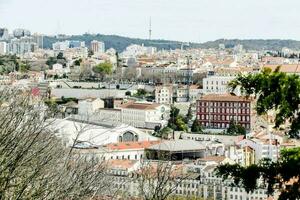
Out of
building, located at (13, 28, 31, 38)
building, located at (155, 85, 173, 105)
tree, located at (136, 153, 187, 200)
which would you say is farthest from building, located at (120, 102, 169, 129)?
building, located at (13, 28, 31, 38)

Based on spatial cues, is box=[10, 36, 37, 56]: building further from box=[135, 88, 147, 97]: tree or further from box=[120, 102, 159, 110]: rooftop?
box=[120, 102, 159, 110]: rooftop

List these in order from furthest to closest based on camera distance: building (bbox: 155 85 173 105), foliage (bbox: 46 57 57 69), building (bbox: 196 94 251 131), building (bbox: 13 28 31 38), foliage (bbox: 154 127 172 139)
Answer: building (bbox: 13 28 31 38)
foliage (bbox: 46 57 57 69)
building (bbox: 155 85 173 105)
building (bbox: 196 94 251 131)
foliage (bbox: 154 127 172 139)

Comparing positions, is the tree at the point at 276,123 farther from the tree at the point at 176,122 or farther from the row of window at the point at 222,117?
the row of window at the point at 222,117

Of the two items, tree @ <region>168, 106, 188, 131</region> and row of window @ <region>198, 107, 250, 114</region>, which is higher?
row of window @ <region>198, 107, 250, 114</region>

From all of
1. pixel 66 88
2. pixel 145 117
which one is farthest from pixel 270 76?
pixel 66 88

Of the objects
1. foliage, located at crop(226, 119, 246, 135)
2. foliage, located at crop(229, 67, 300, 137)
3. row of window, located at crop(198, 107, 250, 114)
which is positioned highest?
foliage, located at crop(229, 67, 300, 137)

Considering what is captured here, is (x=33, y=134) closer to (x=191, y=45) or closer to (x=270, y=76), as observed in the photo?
(x=270, y=76)

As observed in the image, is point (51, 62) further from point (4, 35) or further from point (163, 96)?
point (4, 35)
